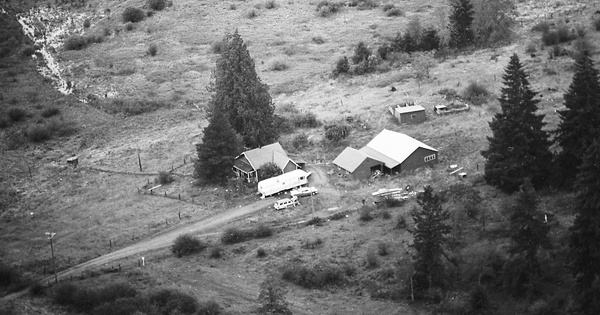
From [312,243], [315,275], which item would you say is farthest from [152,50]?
[315,275]

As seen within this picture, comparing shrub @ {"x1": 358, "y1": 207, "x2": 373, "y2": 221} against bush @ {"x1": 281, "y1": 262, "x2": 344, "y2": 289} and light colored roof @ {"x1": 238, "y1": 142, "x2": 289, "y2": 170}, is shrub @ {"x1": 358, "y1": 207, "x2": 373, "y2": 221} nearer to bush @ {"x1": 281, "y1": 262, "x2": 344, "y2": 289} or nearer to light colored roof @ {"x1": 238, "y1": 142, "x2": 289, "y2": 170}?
bush @ {"x1": 281, "y1": 262, "x2": 344, "y2": 289}

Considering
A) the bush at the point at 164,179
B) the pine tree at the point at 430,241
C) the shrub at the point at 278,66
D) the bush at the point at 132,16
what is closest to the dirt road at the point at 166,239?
the bush at the point at 164,179

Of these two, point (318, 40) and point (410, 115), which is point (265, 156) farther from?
point (318, 40)

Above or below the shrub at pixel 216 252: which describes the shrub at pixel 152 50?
above

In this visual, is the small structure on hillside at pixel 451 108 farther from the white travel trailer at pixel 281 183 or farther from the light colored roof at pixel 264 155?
the white travel trailer at pixel 281 183

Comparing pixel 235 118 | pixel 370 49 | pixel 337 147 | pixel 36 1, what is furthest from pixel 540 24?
pixel 36 1

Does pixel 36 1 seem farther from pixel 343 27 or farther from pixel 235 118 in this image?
pixel 235 118

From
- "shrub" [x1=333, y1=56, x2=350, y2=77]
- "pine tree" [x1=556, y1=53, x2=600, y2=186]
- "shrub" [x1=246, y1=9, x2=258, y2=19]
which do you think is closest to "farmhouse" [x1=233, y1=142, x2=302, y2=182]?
"pine tree" [x1=556, y1=53, x2=600, y2=186]
